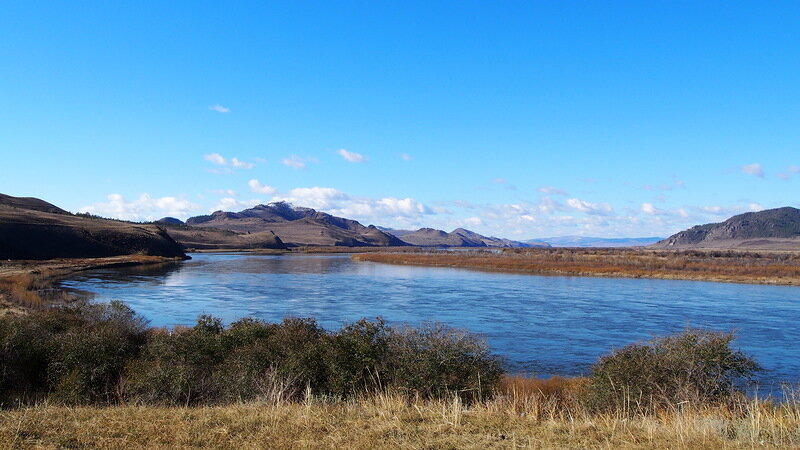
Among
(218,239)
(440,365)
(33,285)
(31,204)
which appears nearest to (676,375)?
(440,365)

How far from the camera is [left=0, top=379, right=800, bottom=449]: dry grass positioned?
283 inches

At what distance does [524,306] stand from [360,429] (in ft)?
102

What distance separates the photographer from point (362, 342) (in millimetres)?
14016

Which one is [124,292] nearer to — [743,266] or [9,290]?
[9,290]

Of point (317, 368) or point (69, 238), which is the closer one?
point (317, 368)

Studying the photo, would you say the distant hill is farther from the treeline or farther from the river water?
the treeline

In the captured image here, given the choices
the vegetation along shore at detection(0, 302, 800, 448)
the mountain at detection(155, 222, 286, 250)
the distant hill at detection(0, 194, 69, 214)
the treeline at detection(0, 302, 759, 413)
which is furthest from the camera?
the mountain at detection(155, 222, 286, 250)

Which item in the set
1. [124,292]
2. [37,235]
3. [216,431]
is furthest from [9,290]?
[37,235]

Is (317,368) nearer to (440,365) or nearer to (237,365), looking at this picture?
(237,365)

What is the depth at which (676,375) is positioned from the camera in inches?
495

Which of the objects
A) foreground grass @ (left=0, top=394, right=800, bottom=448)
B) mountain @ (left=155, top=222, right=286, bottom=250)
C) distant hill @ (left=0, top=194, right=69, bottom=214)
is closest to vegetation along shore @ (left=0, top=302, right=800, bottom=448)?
foreground grass @ (left=0, top=394, right=800, bottom=448)

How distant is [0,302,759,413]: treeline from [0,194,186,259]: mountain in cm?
6858

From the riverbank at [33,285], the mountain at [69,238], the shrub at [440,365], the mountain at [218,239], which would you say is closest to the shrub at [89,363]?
the shrub at [440,365]

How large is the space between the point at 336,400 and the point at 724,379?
8394 millimetres
